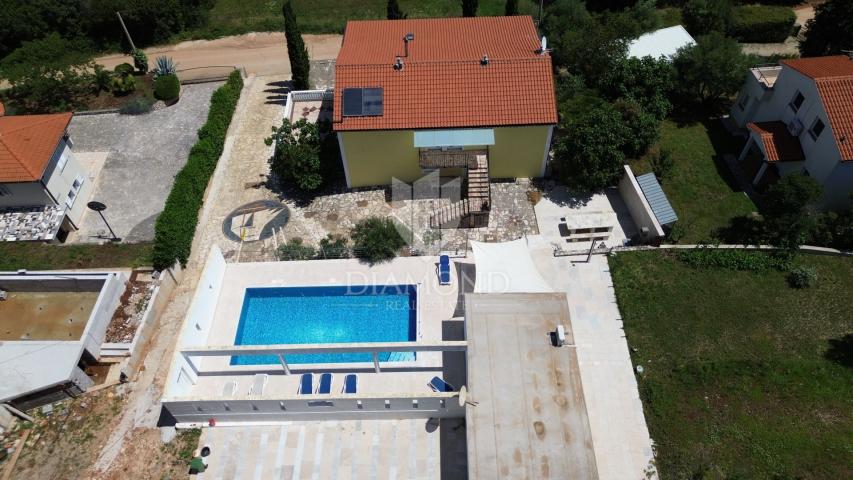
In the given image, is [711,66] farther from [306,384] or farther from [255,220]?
[306,384]

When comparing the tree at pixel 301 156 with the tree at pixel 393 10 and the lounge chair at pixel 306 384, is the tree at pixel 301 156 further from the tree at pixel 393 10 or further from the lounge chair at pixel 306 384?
the tree at pixel 393 10

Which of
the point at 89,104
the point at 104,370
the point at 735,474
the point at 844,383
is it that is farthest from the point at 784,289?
the point at 89,104

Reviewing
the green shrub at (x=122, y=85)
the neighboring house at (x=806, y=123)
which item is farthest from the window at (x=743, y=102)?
the green shrub at (x=122, y=85)

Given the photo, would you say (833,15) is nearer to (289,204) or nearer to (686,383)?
(686,383)

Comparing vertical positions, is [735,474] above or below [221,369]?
below

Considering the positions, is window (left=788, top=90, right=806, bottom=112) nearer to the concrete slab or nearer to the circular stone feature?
the concrete slab

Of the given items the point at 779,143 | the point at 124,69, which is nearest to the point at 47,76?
the point at 124,69
